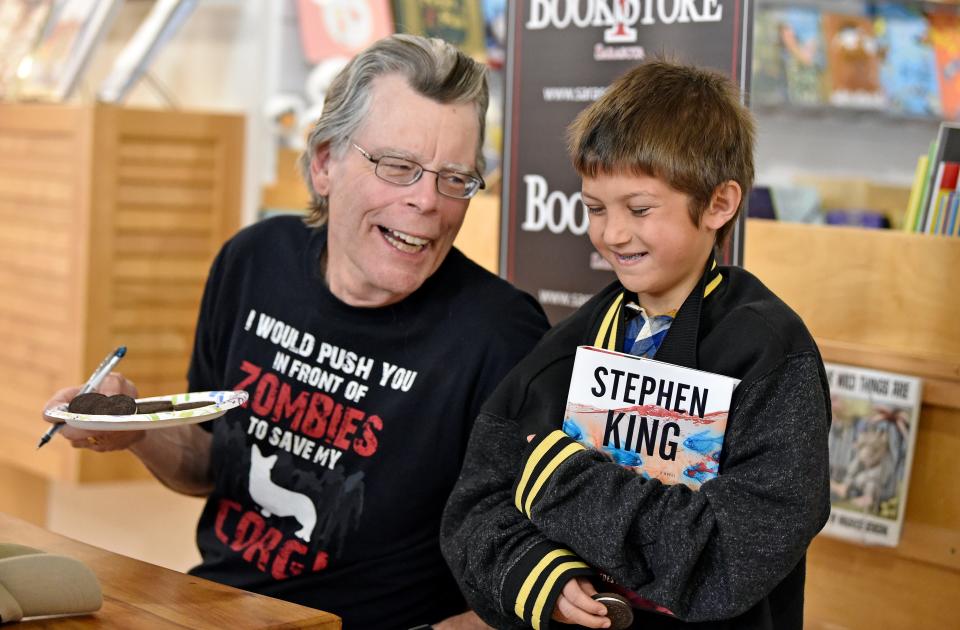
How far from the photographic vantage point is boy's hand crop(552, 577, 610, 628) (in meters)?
1.35

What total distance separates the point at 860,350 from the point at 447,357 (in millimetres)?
772

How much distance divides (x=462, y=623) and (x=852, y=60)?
111 inches

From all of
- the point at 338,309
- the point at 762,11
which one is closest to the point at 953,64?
the point at 762,11

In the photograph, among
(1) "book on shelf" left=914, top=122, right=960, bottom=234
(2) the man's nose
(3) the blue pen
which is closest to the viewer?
(3) the blue pen

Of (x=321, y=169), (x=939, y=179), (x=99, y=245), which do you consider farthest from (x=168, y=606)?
(x=99, y=245)

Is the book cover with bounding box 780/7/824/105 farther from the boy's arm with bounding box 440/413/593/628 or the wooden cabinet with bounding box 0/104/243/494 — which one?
the boy's arm with bounding box 440/413/593/628

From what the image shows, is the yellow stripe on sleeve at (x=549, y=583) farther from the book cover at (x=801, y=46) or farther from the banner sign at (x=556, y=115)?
the book cover at (x=801, y=46)

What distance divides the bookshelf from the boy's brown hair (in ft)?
2.38

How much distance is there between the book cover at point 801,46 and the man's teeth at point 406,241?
8.15ft

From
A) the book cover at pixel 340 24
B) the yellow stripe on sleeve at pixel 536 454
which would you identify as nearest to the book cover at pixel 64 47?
the book cover at pixel 340 24

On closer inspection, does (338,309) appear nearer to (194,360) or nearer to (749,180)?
(194,360)

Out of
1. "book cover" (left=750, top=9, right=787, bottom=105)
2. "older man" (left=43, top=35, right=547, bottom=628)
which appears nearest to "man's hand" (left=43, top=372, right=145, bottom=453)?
"older man" (left=43, top=35, right=547, bottom=628)

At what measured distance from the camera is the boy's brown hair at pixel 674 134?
4.51ft

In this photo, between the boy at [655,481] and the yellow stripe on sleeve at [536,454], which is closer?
the boy at [655,481]
